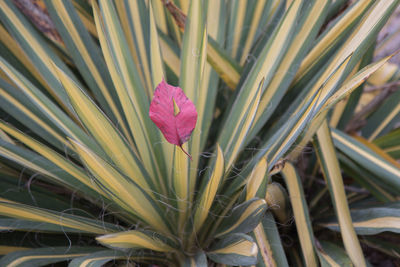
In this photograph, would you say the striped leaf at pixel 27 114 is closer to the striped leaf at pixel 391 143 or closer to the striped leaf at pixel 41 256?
the striped leaf at pixel 41 256

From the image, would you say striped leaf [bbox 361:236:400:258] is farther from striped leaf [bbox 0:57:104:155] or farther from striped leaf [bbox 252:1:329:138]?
striped leaf [bbox 0:57:104:155]

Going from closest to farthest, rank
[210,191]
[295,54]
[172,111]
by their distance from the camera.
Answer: [172,111]
[210,191]
[295,54]

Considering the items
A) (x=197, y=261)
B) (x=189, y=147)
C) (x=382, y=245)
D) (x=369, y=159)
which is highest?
(x=189, y=147)

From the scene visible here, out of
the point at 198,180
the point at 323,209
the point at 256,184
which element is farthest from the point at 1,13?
the point at 323,209

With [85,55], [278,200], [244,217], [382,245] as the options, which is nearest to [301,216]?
[278,200]

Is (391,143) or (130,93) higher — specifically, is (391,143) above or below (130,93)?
below

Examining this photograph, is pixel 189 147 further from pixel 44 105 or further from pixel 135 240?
pixel 44 105

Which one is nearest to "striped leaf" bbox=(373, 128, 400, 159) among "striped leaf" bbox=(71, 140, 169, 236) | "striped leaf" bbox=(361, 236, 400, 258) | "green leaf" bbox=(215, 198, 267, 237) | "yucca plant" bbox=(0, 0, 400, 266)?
"yucca plant" bbox=(0, 0, 400, 266)

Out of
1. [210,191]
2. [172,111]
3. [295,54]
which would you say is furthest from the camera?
[295,54]
